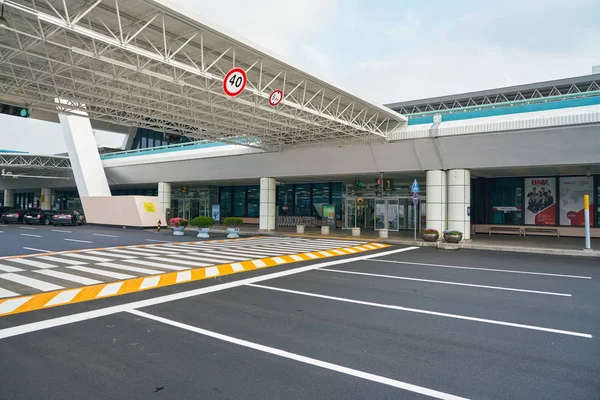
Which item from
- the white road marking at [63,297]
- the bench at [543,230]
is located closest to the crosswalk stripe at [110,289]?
the white road marking at [63,297]

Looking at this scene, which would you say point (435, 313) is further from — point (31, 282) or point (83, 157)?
point (83, 157)

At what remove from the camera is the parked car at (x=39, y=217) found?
119 feet

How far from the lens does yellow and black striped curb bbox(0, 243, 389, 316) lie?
7660 millimetres

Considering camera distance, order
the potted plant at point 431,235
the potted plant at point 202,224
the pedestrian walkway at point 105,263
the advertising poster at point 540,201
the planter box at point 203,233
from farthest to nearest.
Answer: the advertising poster at point 540,201, the potted plant at point 202,224, the planter box at point 203,233, the potted plant at point 431,235, the pedestrian walkway at point 105,263

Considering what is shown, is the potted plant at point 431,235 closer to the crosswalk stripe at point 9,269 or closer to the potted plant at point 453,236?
the potted plant at point 453,236

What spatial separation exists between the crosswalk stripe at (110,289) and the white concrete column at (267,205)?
813 inches

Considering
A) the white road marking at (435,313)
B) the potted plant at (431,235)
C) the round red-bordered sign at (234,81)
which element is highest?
the round red-bordered sign at (234,81)

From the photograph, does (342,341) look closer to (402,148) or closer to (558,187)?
(402,148)

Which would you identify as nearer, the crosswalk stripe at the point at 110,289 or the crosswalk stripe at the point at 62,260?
the crosswalk stripe at the point at 110,289

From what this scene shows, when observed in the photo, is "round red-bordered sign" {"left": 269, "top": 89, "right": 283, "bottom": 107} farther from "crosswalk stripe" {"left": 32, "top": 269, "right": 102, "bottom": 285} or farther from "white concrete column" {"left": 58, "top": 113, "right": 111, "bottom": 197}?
"white concrete column" {"left": 58, "top": 113, "right": 111, "bottom": 197}

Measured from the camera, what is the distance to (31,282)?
9781 mm

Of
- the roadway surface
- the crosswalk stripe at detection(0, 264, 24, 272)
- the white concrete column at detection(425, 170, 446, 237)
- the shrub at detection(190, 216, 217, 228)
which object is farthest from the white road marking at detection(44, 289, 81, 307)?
the white concrete column at detection(425, 170, 446, 237)

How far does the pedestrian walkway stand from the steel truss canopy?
21.2ft

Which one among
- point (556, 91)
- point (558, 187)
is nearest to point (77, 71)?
point (558, 187)
